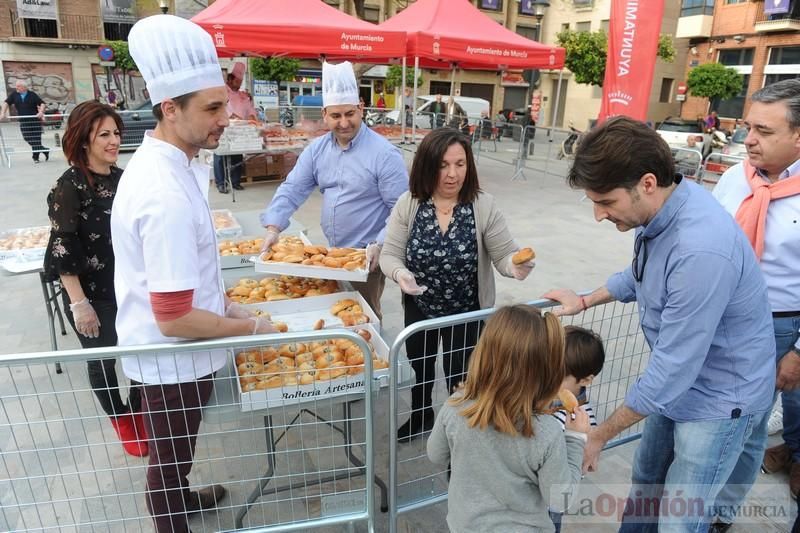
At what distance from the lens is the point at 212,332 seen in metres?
1.76

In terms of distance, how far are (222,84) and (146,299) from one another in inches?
31.3

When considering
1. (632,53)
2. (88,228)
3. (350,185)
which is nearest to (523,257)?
(350,185)

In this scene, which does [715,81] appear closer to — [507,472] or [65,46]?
[507,472]

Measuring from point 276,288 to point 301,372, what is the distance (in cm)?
104

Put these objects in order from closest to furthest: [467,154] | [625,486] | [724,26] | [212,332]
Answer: [212,332], [467,154], [625,486], [724,26]

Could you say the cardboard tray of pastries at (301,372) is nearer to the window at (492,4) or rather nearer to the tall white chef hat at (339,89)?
the tall white chef hat at (339,89)

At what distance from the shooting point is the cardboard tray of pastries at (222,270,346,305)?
112 inches

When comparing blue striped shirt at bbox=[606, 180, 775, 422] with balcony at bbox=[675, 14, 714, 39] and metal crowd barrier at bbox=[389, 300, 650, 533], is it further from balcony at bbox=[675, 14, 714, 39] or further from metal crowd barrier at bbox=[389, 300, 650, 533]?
balcony at bbox=[675, 14, 714, 39]

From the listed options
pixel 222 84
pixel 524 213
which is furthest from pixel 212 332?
pixel 524 213

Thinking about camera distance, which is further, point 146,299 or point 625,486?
point 625,486

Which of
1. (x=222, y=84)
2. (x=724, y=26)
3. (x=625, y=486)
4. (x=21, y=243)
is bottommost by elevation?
(x=625, y=486)

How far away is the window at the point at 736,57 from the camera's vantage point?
2648 cm

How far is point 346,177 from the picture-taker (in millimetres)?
3197

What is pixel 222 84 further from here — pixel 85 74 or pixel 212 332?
pixel 85 74
